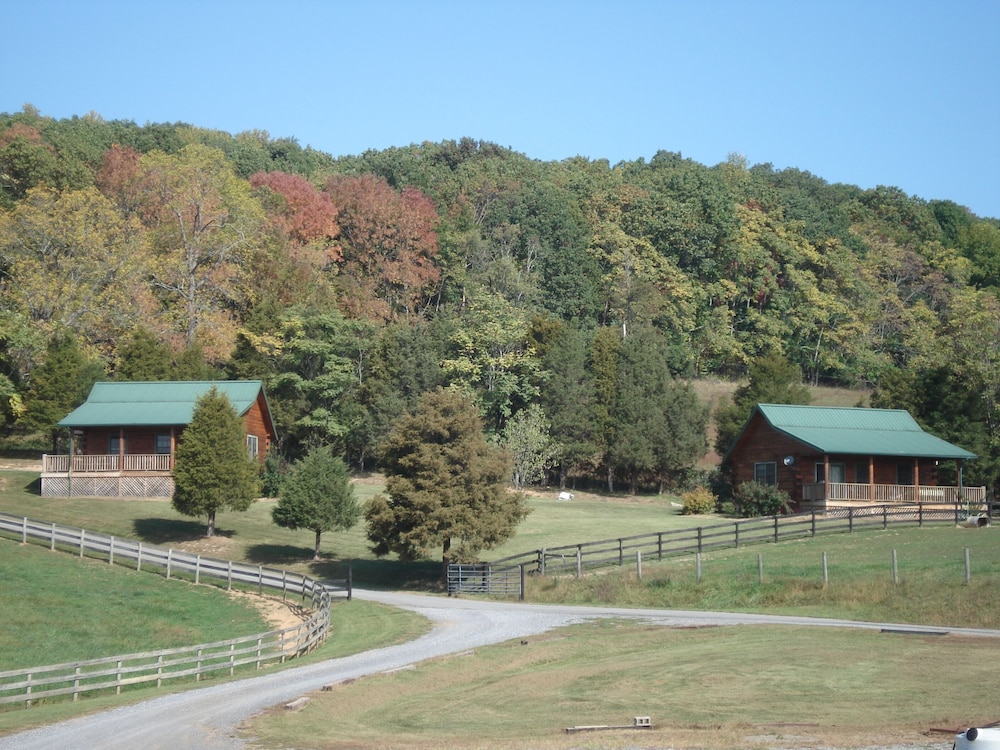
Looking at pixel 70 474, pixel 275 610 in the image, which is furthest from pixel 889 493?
pixel 70 474

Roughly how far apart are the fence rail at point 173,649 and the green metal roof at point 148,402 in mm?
11145

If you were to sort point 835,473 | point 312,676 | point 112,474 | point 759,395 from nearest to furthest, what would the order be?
point 312,676, point 835,473, point 112,474, point 759,395

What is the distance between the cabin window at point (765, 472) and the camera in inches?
2474

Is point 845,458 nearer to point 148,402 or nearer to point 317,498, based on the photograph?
point 317,498

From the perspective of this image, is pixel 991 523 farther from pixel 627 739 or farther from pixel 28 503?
pixel 28 503

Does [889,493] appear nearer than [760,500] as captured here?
No

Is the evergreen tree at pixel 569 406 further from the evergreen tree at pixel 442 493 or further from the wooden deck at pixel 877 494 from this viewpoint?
the evergreen tree at pixel 442 493

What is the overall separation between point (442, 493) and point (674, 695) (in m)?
22.3

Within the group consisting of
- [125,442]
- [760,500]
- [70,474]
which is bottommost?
[760,500]

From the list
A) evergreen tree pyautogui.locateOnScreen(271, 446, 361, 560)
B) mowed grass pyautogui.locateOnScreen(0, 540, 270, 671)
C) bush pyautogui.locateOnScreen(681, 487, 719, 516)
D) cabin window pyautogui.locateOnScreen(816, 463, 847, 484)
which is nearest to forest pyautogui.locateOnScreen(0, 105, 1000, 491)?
cabin window pyautogui.locateOnScreen(816, 463, 847, 484)

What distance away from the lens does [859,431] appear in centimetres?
6303

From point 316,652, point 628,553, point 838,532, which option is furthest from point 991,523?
point 316,652

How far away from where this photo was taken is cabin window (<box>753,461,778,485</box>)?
2474 inches

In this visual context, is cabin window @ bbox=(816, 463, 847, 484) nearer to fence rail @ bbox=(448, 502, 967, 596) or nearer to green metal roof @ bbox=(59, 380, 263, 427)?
fence rail @ bbox=(448, 502, 967, 596)
